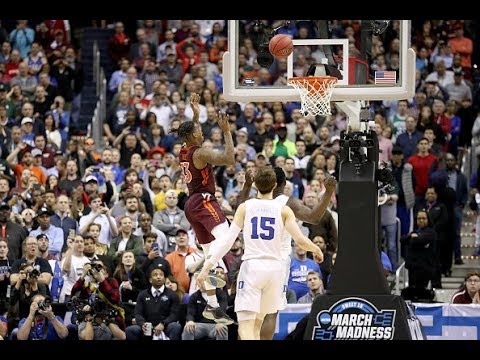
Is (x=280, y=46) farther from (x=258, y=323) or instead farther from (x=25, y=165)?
(x=25, y=165)

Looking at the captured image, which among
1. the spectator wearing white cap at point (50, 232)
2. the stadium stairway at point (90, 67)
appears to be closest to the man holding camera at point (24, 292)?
the spectator wearing white cap at point (50, 232)

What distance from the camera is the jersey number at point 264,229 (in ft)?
46.3

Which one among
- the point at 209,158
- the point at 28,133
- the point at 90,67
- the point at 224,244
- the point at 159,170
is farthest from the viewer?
the point at 90,67

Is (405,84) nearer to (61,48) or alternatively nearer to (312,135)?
(312,135)

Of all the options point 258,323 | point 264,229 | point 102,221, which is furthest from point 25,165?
point 264,229

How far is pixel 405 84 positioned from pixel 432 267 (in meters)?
5.95

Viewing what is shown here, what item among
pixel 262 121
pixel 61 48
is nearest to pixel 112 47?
pixel 61 48

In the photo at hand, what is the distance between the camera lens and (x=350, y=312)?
585 inches

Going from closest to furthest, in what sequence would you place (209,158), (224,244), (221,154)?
(224,244) < (221,154) < (209,158)

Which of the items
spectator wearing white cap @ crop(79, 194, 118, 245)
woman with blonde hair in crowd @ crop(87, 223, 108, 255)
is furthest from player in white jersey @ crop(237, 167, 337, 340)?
spectator wearing white cap @ crop(79, 194, 118, 245)

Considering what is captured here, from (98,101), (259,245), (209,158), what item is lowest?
(259,245)

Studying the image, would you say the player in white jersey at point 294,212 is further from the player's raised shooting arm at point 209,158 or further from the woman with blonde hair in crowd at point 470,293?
the woman with blonde hair in crowd at point 470,293

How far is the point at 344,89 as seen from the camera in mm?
15336

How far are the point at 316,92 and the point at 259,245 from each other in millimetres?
2172
